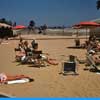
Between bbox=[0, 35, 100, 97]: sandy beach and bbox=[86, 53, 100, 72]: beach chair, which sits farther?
bbox=[86, 53, 100, 72]: beach chair

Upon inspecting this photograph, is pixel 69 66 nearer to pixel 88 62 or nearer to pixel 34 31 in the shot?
pixel 88 62

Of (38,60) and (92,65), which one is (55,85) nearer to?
(92,65)

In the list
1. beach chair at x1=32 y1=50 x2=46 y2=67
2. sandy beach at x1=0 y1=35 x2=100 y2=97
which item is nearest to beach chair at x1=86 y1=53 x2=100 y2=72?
sandy beach at x1=0 y1=35 x2=100 y2=97

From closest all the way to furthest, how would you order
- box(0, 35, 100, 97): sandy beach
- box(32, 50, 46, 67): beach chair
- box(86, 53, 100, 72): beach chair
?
box(0, 35, 100, 97): sandy beach < box(86, 53, 100, 72): beach chair < box(32, 50, 46, 67): beach chair

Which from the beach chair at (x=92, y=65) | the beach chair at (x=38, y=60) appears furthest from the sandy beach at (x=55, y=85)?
the beach chair at (x=38, y=60)

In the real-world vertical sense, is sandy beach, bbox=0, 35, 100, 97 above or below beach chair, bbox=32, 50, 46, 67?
below

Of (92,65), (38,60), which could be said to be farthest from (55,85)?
(38,60)

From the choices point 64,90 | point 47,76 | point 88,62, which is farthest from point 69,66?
point 64,90

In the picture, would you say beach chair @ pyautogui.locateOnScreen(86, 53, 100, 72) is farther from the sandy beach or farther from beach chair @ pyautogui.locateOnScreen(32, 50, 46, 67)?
beach chair @ pyautogui.locateOnScreen(32, 50, 46, 67)

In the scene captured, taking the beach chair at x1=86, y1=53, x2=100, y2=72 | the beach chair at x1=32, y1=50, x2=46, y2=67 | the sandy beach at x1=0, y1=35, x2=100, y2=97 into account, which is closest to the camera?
the sandy beach at x1=0, y1=35, x2=100, y2=97

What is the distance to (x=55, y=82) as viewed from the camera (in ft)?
27.3

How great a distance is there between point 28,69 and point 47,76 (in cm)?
143

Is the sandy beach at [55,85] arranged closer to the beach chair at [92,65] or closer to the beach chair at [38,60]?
the beach chair at [92,65]

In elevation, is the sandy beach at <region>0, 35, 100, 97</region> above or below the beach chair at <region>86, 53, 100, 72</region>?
below
